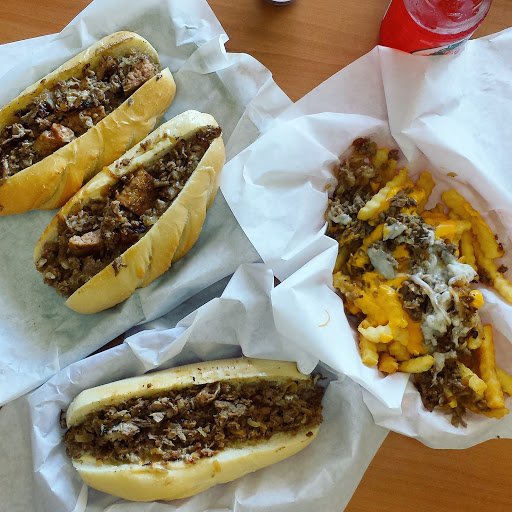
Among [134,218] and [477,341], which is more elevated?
[134,218]

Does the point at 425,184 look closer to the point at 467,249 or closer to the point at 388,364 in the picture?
the point at 467,249

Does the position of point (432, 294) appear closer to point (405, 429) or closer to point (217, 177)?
point (405, 429)

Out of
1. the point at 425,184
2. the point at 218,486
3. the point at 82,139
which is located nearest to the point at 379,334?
the point at 425,184

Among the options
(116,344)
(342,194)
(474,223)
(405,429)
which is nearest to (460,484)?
(405,429)

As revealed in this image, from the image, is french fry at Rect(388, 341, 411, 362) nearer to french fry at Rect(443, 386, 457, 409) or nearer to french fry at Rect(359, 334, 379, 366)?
french fry at Rect(359, 334, 379, 366)

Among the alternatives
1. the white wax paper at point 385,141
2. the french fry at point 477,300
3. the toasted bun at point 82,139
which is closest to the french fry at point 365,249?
the white wax paper at point 385,141

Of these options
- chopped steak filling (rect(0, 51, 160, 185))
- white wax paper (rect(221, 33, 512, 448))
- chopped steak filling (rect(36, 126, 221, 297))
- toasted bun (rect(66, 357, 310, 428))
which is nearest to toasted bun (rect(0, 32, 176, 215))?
chopped steak filling (rect(0, 51, 160, 185))

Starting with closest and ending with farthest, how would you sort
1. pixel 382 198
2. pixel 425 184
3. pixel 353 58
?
1. pixel 382 198
2. pixel 425 184
3. pixel 353 58
